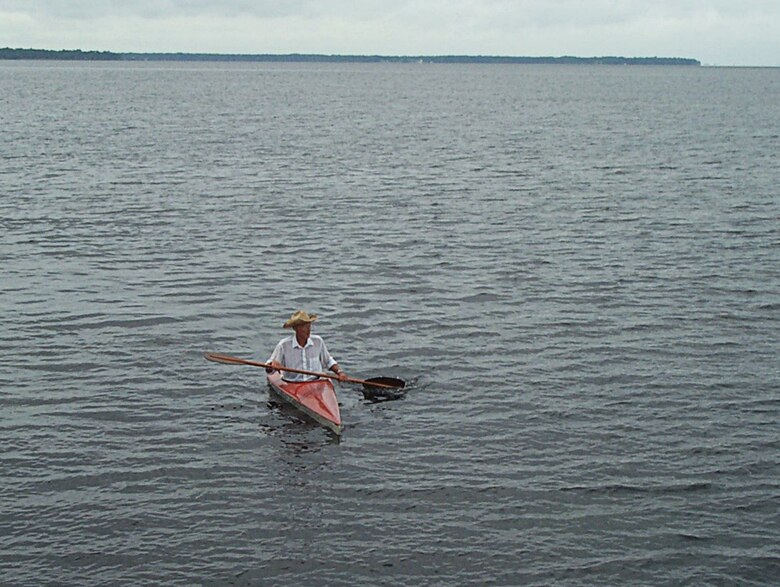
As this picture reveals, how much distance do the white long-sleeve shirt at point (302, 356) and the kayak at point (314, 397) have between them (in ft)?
0.76

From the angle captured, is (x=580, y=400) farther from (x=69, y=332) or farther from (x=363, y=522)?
(x=69, y=332)

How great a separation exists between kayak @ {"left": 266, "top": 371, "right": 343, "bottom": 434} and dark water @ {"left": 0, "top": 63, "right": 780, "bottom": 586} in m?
0.30

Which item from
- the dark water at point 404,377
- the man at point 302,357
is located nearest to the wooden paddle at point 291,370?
the man at point 302,357

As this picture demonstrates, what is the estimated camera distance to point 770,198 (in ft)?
147

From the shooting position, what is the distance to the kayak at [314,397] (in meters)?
19.1

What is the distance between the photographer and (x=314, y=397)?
19766mm

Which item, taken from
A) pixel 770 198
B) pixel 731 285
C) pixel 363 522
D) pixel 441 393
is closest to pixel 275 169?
pixel 770 198

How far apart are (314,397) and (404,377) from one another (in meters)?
2.78

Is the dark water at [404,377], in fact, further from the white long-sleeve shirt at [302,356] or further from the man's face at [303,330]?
the man's face at [303,330]

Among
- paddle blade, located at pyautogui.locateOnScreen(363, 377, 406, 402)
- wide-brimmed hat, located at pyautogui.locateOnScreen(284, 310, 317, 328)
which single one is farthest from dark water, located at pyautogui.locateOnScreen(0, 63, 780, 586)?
wide-brimmed hat, located at pyautogui.locateOnScreen(284, 310, 317, 328)

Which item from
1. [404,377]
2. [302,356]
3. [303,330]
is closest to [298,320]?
[303,330]

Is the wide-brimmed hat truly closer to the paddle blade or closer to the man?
the man

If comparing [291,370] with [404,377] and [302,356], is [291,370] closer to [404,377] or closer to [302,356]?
[302,356]

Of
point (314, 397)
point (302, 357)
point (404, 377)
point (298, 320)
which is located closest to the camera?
point (298, 320)
